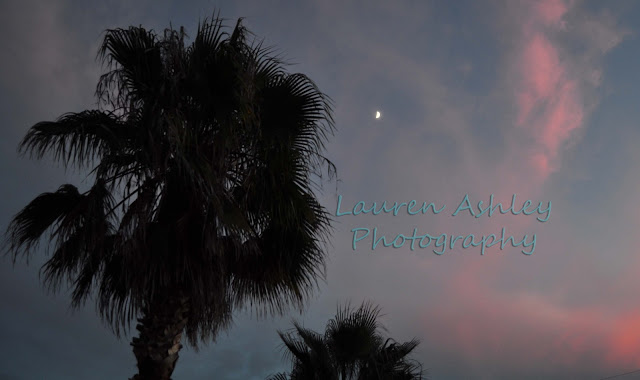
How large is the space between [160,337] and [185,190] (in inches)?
72.4

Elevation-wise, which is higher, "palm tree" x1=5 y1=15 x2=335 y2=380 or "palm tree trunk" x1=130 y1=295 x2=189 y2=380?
"palm tree" x1=5 y1=15 x2=335 y2=380

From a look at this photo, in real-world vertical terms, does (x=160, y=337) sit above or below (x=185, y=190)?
below

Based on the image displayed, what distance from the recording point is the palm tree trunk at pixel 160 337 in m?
6.35

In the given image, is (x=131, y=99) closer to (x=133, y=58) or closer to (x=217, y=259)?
(x=133, y=58)

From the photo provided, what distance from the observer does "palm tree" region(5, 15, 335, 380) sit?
637cm

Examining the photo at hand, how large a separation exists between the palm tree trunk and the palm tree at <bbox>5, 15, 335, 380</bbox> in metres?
0.01

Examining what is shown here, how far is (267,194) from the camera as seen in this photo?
23.2ft

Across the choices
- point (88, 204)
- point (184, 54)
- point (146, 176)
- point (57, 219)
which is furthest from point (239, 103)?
point (57, 219)

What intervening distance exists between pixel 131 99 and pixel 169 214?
1.50 m

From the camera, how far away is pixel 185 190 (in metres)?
6.86

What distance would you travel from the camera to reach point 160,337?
643cm

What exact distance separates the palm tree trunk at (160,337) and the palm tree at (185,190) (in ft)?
0.04

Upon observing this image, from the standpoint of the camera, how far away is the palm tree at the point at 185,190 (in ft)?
20.9

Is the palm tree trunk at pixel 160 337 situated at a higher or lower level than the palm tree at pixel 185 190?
lower
